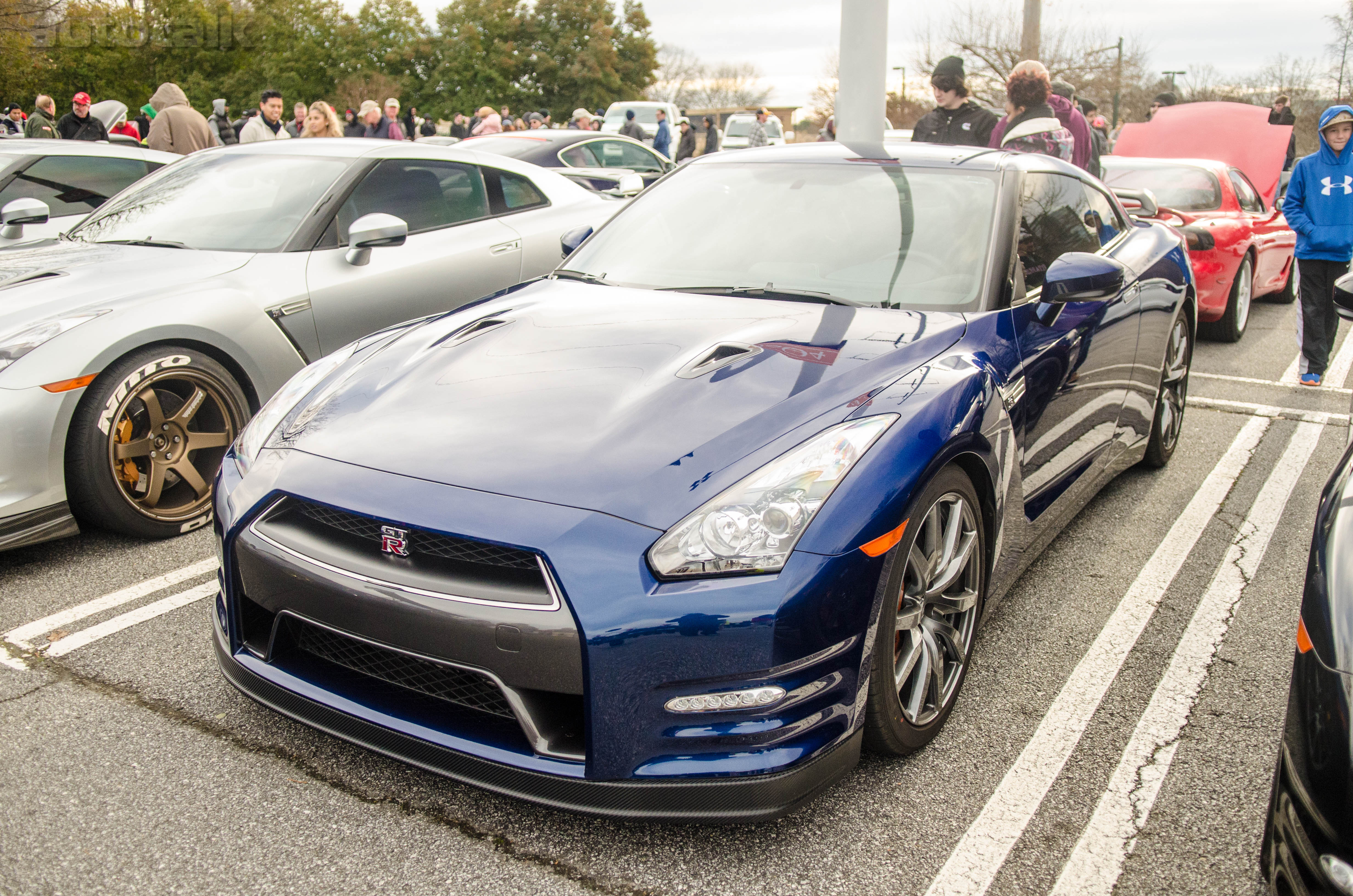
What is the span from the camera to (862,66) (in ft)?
23.6

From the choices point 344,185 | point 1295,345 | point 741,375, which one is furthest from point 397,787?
point 1295,345

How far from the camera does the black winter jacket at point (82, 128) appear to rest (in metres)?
11.0

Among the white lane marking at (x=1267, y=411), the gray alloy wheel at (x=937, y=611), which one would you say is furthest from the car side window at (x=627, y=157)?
the gray alloy wheel at (x=937, y=611)

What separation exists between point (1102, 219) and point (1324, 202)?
3.12 m

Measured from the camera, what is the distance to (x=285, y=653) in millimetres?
2449

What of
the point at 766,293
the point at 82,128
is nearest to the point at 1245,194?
the point at 766,293

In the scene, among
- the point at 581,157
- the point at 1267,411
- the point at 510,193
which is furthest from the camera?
the point at 581,157

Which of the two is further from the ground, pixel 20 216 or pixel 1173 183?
pixel 20 216

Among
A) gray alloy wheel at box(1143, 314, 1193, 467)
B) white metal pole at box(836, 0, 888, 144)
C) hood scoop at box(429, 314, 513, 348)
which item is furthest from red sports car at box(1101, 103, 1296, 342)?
hood scoop at box(429, 314, 513, 348)

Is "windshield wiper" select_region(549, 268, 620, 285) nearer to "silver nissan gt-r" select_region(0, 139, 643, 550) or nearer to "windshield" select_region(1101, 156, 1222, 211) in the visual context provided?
"silver nissan gt-r" select_region(0, 139, 643, 550)

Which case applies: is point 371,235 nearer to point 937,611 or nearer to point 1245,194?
point 937,611

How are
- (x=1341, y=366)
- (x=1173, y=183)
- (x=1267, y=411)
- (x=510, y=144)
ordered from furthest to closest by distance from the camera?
(x=510, y=144) → (x=1173, y=183) → (x=1341, y=366) → (x=1267, y=411)

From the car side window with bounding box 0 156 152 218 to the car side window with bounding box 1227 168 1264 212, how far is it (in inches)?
327

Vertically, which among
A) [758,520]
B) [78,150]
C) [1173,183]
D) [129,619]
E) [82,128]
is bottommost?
[129,619]
